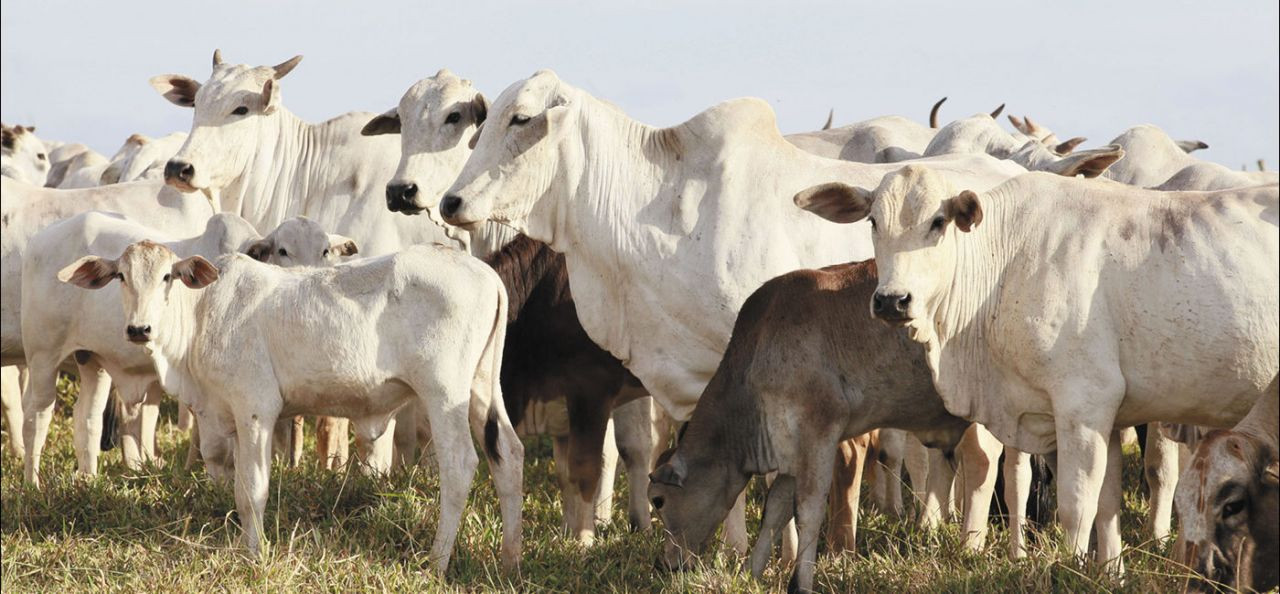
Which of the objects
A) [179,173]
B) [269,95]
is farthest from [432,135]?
[179,173]

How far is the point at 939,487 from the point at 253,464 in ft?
10.2

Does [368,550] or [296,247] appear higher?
[296,247]

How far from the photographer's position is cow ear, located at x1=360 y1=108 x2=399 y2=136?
9.60m

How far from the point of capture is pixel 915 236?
21.7ft

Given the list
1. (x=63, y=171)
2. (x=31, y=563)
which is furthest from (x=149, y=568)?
(x=63, y=171)

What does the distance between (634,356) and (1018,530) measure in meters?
1.84

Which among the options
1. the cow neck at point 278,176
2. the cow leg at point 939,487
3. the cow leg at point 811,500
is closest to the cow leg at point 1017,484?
the cow leg at point 939,487

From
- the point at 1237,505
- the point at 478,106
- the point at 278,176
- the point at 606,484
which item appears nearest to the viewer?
the point at 1237,505

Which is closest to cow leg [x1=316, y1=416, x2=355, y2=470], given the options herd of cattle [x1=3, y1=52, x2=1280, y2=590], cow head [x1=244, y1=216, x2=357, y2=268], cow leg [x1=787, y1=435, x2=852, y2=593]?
herd of cattle [x1=3, y1=52, x2=1280, y2=590]

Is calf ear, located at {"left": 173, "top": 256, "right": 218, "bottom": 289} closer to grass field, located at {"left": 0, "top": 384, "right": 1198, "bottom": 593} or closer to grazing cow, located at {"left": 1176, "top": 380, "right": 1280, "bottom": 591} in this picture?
grass field, located at {"left": 0, "top": 384, "right": 1198, "bottom": 593}

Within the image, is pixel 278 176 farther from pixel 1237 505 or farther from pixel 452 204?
pixel 1237 505

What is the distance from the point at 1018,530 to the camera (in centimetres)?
718

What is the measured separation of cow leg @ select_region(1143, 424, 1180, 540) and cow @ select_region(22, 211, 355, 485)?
3965 millimetres

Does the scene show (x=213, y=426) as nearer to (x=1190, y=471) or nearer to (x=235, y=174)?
(x=235, y=174)
